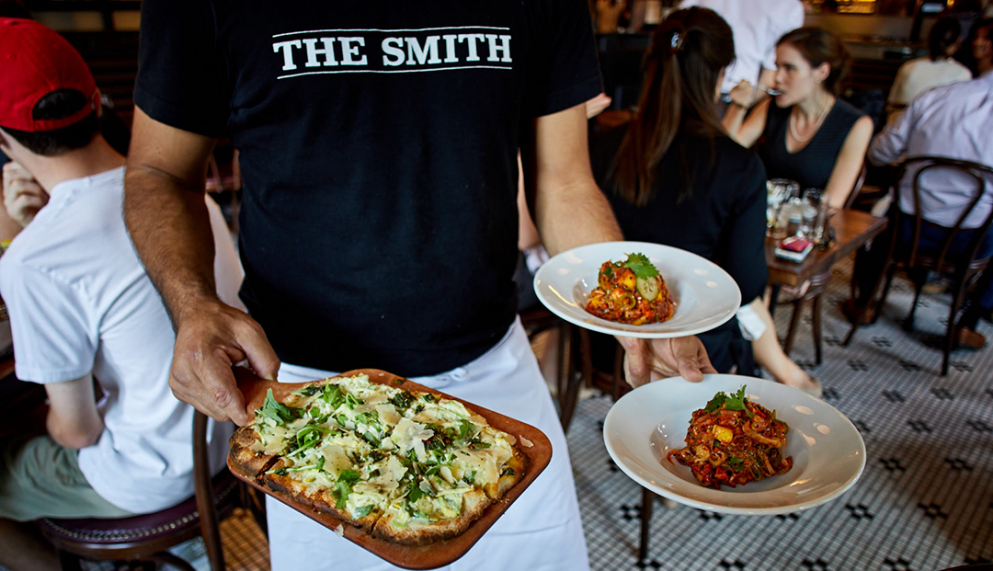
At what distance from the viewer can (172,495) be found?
166 cm

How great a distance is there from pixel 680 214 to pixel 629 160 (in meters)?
0.28

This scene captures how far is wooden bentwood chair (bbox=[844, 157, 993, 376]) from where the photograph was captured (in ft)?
10.4

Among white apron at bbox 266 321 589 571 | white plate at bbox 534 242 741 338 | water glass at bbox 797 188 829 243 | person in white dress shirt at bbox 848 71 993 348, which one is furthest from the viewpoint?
person in white dress shirt at bbox 848 71 993 348

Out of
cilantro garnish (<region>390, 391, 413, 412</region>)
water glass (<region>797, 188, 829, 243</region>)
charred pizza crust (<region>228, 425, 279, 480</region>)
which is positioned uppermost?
cilantro garnish (<region>390, 391, 413, 412</region>)

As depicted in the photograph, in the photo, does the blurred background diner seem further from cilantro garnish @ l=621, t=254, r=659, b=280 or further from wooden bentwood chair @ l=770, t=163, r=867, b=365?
cilantro garnish @ l=621, t=254, r=659, b=280

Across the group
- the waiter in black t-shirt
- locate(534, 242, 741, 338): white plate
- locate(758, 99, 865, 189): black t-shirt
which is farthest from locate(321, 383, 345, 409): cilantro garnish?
locate(758, 99, 865, 189): black t-shirt

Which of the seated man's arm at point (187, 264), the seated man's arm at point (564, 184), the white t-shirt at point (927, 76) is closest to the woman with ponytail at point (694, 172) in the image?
the seated man's arm at point (564, 184)

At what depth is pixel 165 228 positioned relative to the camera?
1.19 metres

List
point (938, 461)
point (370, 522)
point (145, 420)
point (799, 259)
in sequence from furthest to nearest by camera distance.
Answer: point (938, 461), point (799, 259), point (145, 420), point (370, 522)

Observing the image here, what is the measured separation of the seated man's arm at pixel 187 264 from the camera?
3.07ft

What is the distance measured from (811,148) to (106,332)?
3.57 metres

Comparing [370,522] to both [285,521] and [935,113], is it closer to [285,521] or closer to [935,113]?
[285,521]

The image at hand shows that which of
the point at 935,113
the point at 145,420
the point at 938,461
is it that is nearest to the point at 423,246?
the point at 145,420

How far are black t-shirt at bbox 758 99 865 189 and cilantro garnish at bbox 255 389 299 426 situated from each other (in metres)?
3.48
